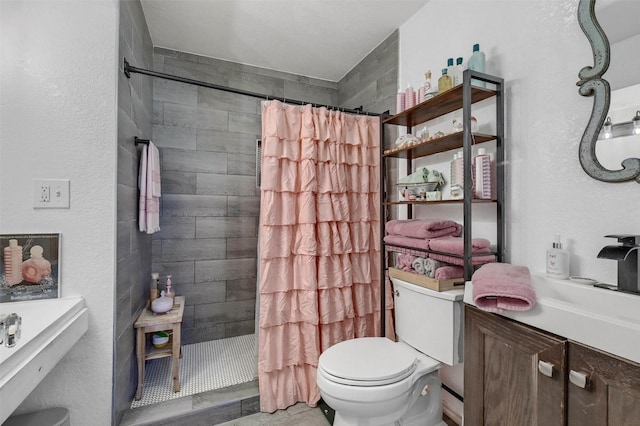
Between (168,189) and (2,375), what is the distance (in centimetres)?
178

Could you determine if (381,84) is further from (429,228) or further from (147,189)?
(147,189)

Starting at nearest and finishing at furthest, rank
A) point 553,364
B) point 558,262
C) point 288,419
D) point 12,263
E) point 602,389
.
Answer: point 602,389 < point 553,364 < point 558,262 < point 12,263 < point 288,419

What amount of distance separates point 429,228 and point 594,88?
85 cm

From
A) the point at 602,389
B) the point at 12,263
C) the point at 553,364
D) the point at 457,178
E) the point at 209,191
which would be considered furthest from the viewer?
the point at 209,191

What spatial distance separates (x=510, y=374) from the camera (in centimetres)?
103

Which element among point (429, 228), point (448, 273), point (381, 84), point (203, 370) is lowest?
point (203, 370)

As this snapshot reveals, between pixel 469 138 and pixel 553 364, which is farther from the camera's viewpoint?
pixel 469 138

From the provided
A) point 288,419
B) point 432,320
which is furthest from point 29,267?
point 432,320

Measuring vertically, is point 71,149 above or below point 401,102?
below

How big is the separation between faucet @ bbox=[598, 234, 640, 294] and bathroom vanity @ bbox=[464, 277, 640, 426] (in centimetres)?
4

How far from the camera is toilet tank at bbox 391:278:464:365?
1.37 meters

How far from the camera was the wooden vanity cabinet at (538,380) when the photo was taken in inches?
29.9

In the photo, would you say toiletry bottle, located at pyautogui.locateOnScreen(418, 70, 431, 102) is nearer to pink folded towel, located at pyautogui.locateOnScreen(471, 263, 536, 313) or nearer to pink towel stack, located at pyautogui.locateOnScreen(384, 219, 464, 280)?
pink towel stack, located at pyautogui.locateOnScreen(384, 219, 464, 280)

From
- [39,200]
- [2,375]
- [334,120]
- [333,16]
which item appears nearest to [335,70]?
[333,16]
